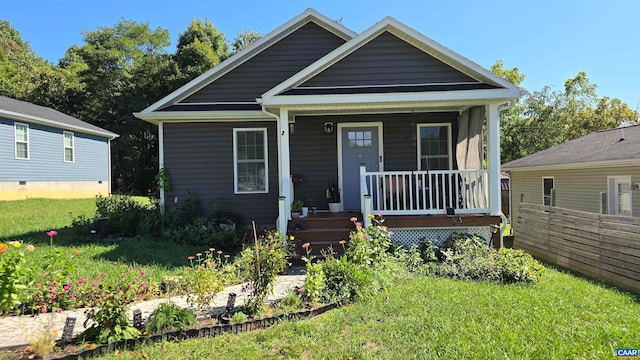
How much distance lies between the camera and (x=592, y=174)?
1238cm

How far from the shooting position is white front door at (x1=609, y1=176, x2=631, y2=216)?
11.0 metres

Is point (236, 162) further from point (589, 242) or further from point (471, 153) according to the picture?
point (589, 242)

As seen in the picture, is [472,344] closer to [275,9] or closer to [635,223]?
[635,223]

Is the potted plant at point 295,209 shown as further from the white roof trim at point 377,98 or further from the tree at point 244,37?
the tree at point 244,37

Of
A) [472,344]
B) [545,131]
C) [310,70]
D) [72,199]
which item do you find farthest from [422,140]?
[545,131]

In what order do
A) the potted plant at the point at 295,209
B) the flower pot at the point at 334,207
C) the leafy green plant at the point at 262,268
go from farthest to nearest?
the flower pot at the point at 334,207 → the potted plant at the point at 295,209 → the leafy green plant at the point at 262,268

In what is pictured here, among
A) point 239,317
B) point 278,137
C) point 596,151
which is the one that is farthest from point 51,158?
point 596,151

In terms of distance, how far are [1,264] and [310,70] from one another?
594 centimetres

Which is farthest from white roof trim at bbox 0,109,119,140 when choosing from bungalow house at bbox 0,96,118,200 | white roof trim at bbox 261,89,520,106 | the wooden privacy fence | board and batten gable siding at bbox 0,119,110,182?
the wooden privacy fence

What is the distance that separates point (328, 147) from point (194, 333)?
665cm

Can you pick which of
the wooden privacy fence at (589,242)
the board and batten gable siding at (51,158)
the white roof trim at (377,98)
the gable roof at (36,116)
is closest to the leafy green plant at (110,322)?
the white roof trim at (377,98)

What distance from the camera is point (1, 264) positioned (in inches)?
147

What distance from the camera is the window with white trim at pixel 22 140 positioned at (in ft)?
52.4

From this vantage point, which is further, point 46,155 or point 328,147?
point 46,155
